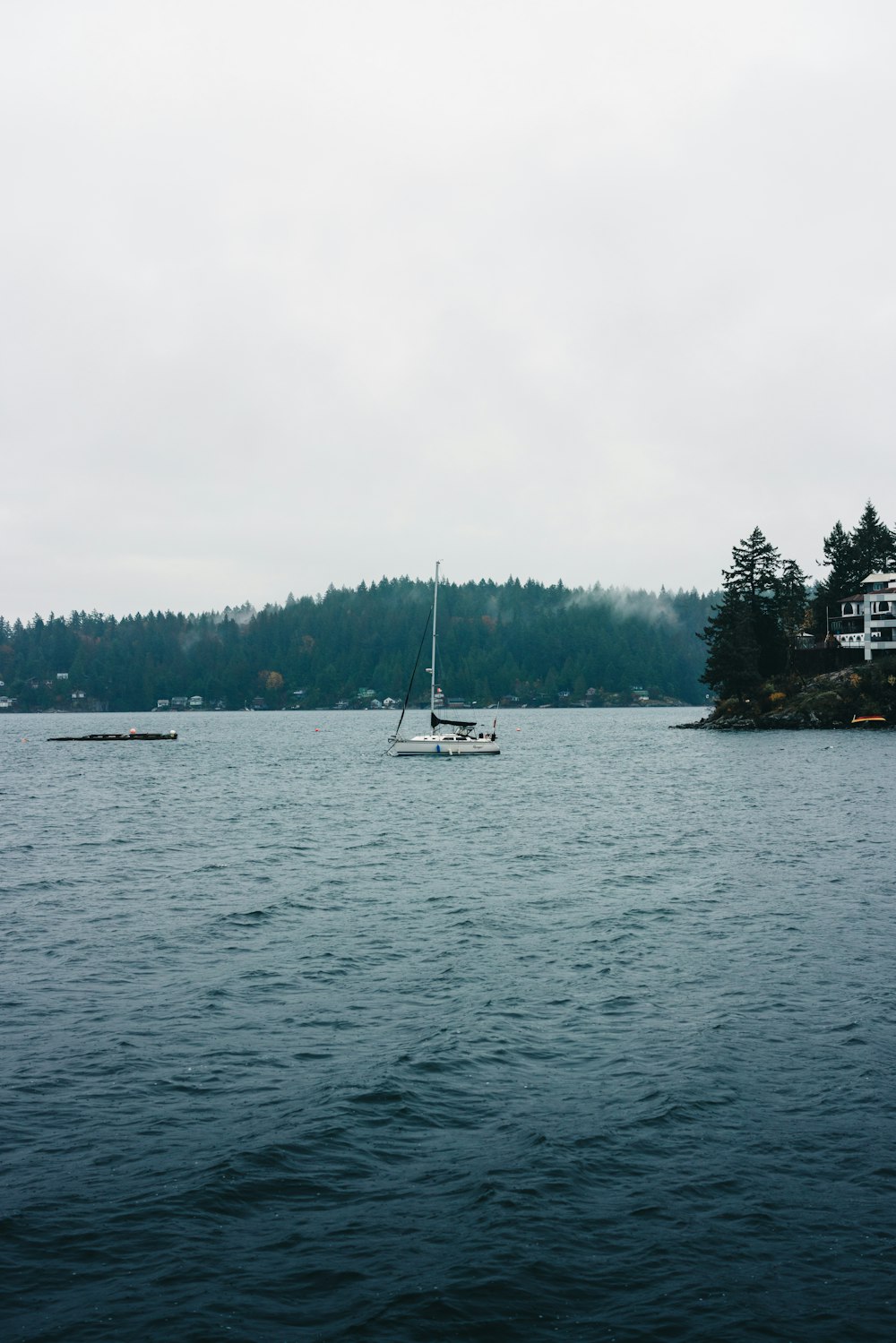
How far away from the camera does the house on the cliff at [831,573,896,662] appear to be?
134000 millimetres

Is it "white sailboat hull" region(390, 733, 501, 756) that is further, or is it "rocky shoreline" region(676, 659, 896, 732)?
"rocky shoreline" region(676, 659, 896, 732)

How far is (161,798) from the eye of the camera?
2680 inches

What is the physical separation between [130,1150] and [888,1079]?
37.4ft

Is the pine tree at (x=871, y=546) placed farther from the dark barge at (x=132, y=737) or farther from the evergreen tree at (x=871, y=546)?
the dark barge at (x=132, y=737)

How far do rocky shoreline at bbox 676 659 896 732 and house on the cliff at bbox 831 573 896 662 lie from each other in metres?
5.98

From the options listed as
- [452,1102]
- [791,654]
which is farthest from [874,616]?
[452,1102]

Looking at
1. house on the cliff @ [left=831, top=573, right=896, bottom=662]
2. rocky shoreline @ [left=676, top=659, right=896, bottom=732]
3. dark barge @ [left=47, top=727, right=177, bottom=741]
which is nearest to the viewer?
rocky shoreline @ [left=676, top=659, right=896, bottom=732]

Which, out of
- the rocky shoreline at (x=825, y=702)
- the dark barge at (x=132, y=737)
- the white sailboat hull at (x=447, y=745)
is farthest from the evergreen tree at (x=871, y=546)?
the dark barge at (x=132, y=737)

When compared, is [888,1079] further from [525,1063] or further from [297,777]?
[297,777]

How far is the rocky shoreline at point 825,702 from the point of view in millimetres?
124000

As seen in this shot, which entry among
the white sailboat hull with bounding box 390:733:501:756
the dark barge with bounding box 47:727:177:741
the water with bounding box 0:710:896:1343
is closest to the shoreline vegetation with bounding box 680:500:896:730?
the white sailboat hull with bounding box 390:733:501:756

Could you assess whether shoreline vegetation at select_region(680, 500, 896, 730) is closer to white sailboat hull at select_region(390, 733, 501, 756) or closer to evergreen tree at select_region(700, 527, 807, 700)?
evergreen tree at select_region(700, 527, 807, 700)

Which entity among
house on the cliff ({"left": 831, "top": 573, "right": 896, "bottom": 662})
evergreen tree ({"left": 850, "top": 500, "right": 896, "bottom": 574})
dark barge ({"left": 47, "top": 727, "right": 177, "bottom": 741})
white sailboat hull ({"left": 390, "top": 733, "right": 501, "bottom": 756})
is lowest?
dark barge ({"left": 47, "top": 727, "right": 177, "bottom": 741})

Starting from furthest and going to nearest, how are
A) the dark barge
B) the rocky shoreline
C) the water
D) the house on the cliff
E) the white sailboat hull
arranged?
A: the dark barge
the house on the cliff
the rocky shoreline
the white sailboat hull
the water
